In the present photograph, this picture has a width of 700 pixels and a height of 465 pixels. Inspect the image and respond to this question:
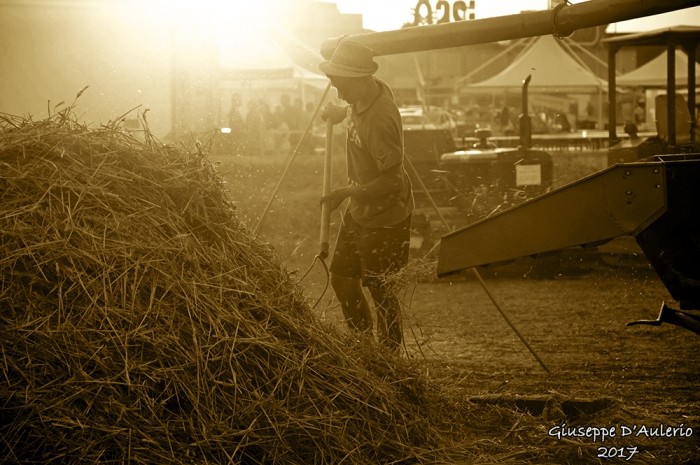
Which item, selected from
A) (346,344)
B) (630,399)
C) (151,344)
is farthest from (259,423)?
(630,399)

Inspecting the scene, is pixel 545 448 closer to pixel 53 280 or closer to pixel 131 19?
pixel 53 280

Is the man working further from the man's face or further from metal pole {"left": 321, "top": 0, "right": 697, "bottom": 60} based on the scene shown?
metal pole {"left": 321, "top": 0, "right": 697, "bottom": 60}

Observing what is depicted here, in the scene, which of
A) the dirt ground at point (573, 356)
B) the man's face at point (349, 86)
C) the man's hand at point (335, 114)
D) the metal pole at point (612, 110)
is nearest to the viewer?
the dirt ground at point (573, 356)

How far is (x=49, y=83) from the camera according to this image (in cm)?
1041

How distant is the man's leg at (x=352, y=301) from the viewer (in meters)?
5.02

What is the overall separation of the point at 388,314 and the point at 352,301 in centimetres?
30

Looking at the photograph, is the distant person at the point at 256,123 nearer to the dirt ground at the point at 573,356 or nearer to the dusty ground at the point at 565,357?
the dusty ground at the point at 565,357

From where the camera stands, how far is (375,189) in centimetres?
482

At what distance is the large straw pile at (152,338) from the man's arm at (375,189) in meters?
0.98

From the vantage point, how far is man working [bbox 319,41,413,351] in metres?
4.82

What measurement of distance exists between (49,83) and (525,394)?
775 cm

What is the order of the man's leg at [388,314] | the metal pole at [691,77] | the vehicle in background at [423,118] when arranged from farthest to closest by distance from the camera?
1. the vehicle in background at [423,118]
2. the metal pole at [691,77]
3. the man's leg at [388,314]

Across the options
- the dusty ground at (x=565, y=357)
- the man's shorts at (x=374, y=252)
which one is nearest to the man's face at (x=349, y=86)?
the man's shorts at (x=374, y=252)

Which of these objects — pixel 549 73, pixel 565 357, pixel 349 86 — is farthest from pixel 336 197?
pixel 549 73
